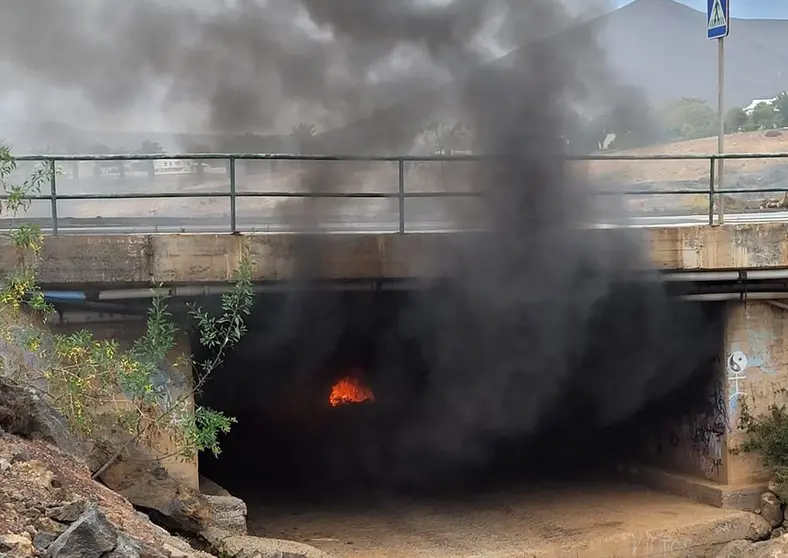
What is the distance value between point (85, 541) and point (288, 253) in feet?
12.8

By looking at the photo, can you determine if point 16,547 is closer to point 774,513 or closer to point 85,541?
point 85,541

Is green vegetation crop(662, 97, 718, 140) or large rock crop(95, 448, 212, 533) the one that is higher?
green vegetation crop(662, 97, 718, 140)

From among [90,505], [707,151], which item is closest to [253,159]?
[90,505]

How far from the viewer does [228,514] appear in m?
7.38

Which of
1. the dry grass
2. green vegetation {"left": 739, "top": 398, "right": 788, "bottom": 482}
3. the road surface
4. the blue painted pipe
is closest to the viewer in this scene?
the blue painted pipe

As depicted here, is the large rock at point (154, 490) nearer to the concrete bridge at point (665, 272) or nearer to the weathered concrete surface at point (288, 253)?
the concrete bridge at point (665, 272)

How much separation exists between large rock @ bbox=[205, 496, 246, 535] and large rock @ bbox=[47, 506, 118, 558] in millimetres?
3219

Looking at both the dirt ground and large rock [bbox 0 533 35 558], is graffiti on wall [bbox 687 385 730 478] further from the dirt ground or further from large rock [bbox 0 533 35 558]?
large rock [bbox 0 533 35 558]

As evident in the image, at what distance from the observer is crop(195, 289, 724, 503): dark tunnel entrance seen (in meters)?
9.00

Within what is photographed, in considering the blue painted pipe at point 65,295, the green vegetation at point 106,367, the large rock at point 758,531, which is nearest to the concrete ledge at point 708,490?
the large rock at point 758,531

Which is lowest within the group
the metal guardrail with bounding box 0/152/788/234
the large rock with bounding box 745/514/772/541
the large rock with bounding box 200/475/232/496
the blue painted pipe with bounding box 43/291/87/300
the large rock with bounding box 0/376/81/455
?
the large rock with bounding box 745/514/772/541

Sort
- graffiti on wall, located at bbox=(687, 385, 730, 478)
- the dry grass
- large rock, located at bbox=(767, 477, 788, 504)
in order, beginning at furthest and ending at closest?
the dry grass, graffiti on wall, located at bbox=(687, 385, 730, 478), large rock, located at bbox=(767, 477, 788, 504)

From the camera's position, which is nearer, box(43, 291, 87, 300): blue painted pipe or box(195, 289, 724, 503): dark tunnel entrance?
box(43, 291, 87, 300): blue painted pipe

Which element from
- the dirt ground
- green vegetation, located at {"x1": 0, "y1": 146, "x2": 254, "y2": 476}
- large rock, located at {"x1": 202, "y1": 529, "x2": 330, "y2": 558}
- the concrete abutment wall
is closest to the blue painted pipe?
green vegetation, located at {"x1": 0, "y1": 146, "x2": 254, "y2": 476}
